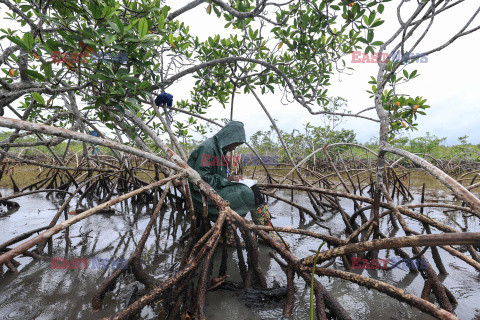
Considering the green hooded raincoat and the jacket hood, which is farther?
the jacket hood

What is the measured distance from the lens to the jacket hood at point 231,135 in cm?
247

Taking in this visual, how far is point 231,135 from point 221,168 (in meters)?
0.42

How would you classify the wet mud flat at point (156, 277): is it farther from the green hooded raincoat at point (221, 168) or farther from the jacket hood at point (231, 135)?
the jacket hood at point (231, 135)

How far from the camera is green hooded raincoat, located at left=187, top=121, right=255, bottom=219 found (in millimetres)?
2328

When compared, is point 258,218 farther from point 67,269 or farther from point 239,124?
point 67,269

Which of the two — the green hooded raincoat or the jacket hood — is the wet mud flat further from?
the jacket hood

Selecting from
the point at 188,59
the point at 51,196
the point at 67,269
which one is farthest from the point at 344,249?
the point at 51,196

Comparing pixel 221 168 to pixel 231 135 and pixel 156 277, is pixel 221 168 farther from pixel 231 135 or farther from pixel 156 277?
pixel 156 277

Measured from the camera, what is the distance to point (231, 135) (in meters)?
2.49

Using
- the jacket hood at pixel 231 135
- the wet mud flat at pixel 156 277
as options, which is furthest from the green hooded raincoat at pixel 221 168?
the wet mud flat at pixel 156 277

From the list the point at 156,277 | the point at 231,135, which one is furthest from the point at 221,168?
the point at 156,277

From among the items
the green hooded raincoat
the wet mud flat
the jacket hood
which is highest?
the jacket hood

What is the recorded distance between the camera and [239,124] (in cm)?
254

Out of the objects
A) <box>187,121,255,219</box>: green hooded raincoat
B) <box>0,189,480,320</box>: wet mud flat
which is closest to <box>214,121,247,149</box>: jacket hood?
<box>187,121,255,219</box>: green hooded raincoat
